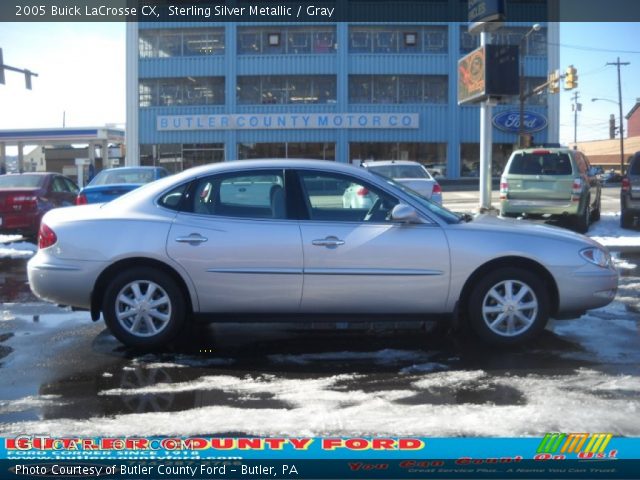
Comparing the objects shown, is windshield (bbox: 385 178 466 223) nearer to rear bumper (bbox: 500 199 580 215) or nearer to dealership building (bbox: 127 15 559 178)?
rear bumper (bbox: 500 199 580 215)

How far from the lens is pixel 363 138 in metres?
41.3

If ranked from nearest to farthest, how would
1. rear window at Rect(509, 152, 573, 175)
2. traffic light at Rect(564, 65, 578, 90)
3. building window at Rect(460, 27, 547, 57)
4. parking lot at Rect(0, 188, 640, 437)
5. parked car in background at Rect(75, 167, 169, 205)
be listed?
1. parking lot at Rect(0, 188, 640, 437)
2. parked car in background at Rect(75, 167, 169, 205)
3. rear window at Rect(509, 152, 573, 175)
4. traffic light at Rect(564, 65, 578, 90)
5. building window at Rect(460, 27, 547, 57)

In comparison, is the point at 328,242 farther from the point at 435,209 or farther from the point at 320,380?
the point at 320,380

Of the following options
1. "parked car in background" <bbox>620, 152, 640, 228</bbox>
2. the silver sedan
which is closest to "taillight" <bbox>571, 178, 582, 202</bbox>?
"parked car in background" <bbox>620, 152, 640, 228</bbox>

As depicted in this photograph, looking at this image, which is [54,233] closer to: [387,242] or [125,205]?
[125,205]

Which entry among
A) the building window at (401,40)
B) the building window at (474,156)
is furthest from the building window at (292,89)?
the building window at (474,156)

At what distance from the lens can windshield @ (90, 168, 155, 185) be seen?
45.3 feet

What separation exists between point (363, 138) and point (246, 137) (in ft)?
22.2

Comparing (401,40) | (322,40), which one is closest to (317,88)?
(322,40)

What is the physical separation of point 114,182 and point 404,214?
9.37 metres

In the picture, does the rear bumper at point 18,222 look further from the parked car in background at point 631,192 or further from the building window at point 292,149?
the building window at point 292,149

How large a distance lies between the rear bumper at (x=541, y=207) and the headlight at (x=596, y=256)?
8357 mm

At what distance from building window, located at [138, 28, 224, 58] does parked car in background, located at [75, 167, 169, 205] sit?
2799 centimetres

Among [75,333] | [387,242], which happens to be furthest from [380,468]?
[75,333]
